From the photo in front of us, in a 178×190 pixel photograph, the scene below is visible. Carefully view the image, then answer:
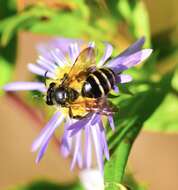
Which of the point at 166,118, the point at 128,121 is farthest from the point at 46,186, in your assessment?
the point at 128,121

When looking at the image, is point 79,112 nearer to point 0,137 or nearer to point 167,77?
point 167,77

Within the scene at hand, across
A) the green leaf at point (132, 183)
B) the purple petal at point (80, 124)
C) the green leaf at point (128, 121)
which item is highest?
the purple petal at point (80, 124)

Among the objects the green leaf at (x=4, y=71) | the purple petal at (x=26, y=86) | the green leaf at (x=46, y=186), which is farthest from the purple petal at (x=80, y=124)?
the green leaf at (x=46, y=186)

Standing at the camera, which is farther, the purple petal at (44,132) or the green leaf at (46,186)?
the green leaf at (46,186)

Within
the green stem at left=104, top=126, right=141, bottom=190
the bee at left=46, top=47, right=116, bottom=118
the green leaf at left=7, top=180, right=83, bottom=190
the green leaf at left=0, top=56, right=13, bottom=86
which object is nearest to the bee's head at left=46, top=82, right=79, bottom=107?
the bee at left=46, top=47, right=116, bottom=118

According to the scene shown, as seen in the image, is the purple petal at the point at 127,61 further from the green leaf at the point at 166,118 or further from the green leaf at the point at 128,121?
the green leaf at the point at 166,118

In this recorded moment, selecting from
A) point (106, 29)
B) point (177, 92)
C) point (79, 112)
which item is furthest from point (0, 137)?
point (79, 112)

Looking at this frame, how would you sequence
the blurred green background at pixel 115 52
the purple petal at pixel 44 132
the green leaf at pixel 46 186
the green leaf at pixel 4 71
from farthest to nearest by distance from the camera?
1. the green leaf at pixel 46 186
2. the green leaf at pixel 4 71
3. the blurred green background at pixel 115 52
4. the purple petal at pixel 44 132

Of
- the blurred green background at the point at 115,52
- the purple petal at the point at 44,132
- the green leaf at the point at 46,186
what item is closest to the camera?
the purple petal at the point at 44,132
